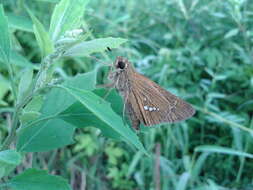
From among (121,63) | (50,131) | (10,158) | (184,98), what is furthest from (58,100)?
(184,98)

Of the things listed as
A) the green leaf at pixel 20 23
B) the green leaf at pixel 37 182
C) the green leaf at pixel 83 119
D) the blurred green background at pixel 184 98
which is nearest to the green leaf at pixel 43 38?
the green leaf at pixel 83 119

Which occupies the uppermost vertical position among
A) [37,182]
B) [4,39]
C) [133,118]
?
[4,39]

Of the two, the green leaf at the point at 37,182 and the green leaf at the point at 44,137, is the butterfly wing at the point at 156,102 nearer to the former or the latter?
the green leaf at the point at 44,137

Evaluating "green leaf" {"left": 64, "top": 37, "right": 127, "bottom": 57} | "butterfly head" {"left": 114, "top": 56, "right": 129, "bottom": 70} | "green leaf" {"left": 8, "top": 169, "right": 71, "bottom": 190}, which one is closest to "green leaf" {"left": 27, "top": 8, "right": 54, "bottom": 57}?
"green leaf" {"left": 64, "top": 37, "right": 127, "bottom": 57}

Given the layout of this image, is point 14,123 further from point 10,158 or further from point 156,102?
point 156,102

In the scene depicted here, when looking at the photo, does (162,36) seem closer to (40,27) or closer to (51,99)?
(51,99)

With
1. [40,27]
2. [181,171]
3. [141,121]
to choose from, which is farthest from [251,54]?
[40,27]
